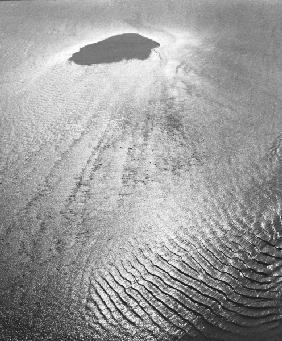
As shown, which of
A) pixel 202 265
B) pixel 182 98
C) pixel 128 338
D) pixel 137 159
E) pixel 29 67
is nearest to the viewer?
pixel 128 338

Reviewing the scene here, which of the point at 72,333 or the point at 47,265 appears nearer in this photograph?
the point at 72,333

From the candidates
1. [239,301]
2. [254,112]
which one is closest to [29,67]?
[254,112]

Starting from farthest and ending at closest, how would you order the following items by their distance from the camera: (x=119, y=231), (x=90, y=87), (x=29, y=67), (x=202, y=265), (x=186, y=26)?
(x=186, y=26) → (x=29, y=67) → (x=90, y=87) → (x=119, y=231) → (x=202, y=265)

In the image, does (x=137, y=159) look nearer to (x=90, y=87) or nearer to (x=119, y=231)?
(x=119, y=231)

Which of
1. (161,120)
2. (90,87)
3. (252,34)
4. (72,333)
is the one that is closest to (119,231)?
(72,333)

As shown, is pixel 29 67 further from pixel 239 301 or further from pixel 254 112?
pixel 239 301

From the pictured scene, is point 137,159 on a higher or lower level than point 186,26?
lower

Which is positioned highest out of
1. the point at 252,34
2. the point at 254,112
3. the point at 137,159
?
the point at 252,34
